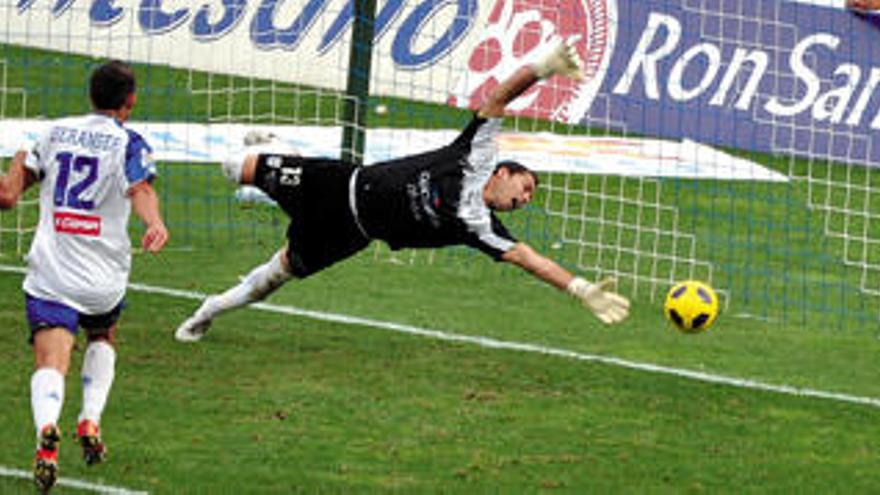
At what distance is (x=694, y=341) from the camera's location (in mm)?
15383

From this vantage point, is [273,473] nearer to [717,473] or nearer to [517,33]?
[717,473]

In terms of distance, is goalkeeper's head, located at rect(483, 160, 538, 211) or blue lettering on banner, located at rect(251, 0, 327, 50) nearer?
goalkeeper's head, located at rect(483, 160, 538, 211)

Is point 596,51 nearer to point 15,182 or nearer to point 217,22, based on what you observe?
point 217,22

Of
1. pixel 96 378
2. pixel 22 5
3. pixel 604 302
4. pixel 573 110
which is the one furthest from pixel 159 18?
pixel 96 378

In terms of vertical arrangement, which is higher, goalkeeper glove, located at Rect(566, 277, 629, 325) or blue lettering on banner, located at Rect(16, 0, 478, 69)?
blue lettering on banner, located at Rect(16, 0, 478, 69)

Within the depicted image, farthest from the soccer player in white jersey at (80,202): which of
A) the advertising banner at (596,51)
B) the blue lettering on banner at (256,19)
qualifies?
the blue lettering on banner at (256,19)

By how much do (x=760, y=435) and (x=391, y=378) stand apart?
2272 millimetres

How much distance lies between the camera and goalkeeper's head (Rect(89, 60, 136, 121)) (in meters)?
10.9

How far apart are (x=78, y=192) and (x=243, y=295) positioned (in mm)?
3446

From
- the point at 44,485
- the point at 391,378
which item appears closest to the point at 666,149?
the point at 391,378

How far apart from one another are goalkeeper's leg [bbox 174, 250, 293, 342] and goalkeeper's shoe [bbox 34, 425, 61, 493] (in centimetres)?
383

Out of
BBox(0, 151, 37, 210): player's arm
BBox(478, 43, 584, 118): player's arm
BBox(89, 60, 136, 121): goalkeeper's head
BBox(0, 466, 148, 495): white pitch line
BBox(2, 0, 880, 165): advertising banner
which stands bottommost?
BBox(0, 466, 148, 495): white pitch line

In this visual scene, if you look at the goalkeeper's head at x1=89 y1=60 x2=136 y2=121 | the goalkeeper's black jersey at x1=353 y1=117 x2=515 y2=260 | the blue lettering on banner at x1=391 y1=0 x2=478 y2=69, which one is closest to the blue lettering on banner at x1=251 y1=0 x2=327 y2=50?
the blue lettering on banner at x1=391 y1=0 x2=478 y2=69

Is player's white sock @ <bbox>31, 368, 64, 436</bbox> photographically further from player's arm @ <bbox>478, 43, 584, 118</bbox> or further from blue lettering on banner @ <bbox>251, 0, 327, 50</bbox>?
blue lettering on banner @ <bbox>251, 0, 327, 50</bbox>
